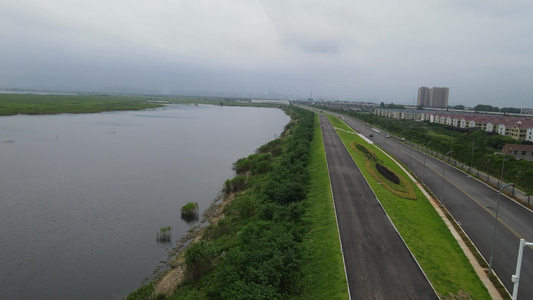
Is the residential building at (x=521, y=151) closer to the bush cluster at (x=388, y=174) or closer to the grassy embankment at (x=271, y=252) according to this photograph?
the bush cluster at (x=388, y=174)

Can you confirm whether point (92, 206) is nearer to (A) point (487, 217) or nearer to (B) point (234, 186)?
(B) point (234, 186)

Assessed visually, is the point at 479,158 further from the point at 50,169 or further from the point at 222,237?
the point at 50,169

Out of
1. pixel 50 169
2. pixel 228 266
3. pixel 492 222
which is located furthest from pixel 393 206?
pixel 50 169

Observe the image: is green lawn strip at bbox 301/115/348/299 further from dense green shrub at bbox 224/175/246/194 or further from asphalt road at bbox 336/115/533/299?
dense green shrub at bbox 224/175/246/194

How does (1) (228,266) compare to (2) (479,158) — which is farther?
(2) (479,158)

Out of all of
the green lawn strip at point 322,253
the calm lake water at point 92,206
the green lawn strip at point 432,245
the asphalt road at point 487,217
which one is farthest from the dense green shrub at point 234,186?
the asphalt road at point 487,217

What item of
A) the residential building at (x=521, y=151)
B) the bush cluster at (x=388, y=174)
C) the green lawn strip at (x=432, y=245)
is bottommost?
the green lawn strip at (x=432, y=245)
